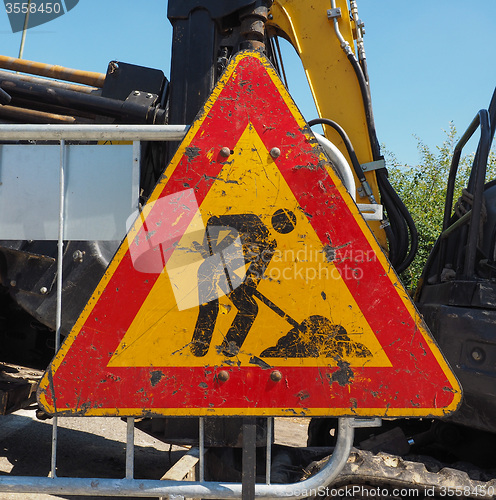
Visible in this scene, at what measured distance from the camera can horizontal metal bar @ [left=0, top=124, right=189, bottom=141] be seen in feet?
5.92

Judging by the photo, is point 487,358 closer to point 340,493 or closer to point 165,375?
point 340,493

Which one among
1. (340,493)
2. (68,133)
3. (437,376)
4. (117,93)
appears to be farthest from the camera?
(117,93)

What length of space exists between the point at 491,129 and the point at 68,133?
73.5 inches

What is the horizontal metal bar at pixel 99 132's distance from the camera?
5.92 ft

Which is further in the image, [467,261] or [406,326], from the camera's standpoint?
[467,261]

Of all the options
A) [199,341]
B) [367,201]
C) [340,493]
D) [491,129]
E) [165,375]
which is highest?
[491,129]

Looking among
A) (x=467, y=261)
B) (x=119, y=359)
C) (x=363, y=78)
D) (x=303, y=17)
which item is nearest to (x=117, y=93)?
(x=303, y=17)

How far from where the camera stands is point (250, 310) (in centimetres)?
168

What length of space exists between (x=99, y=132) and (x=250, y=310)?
2.69 feet

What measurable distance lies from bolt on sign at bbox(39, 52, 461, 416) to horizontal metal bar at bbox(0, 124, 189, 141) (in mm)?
135

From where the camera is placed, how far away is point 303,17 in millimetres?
3271

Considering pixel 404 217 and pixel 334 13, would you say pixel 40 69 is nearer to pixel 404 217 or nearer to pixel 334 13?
pixel 334 13

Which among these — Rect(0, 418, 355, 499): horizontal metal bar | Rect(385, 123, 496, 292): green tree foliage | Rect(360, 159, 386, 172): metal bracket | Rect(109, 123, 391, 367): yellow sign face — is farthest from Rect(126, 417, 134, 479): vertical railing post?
Rect(385, 123, 496, 292): green tree foliage

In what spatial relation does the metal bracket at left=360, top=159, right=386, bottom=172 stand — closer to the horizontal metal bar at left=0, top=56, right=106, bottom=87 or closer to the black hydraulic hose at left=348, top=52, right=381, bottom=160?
the black hydraulic hose at left=348, top=52, right=381, bottom=160
